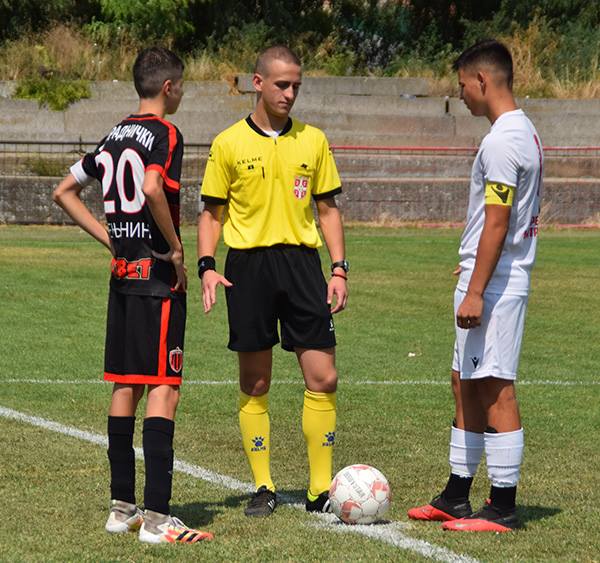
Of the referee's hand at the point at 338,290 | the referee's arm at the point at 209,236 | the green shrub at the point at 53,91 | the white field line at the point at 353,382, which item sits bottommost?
the white field line at the point at 353,382

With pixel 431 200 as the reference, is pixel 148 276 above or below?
above

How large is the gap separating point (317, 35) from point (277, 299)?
30958 millimetres

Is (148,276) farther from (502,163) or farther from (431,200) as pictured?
(431,200)

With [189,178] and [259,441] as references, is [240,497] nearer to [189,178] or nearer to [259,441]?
[259,441]

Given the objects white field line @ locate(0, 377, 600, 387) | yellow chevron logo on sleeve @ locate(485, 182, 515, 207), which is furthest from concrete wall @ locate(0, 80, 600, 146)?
yellow chevron logo on sleeve @ locate(485, 182, 515, 207)

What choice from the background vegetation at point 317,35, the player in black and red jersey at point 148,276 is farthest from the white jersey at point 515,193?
the background vegetation at point 317,35

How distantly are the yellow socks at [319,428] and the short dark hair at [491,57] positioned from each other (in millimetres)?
1689

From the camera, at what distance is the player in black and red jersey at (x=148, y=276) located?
559 cm

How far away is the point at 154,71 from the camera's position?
565 centimetres

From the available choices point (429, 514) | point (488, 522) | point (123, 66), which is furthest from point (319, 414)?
point (123, 66)

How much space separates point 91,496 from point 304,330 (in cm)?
131

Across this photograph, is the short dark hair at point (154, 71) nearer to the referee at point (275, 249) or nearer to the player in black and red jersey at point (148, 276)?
the player in black and red jersey at point (148, 276)

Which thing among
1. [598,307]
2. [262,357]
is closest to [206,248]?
[262,357]

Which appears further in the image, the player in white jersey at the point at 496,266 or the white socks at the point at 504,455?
the white socks at the point at 504,455
